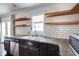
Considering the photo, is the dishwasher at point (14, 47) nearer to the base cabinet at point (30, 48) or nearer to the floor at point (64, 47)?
the base cabinet at point (30, 48)

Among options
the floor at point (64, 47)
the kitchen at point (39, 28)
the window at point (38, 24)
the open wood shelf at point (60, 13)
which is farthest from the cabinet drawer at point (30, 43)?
the open wood shelf at point (60, 13)

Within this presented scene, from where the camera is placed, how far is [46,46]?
1.60 m

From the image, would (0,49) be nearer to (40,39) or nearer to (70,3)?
(40,39)

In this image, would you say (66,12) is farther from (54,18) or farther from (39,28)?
(39,28)

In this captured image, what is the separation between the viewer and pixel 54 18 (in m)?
1.67

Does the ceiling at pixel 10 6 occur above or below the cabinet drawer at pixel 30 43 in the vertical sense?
above

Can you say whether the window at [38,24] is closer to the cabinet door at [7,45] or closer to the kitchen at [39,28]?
the kitchen at [39,28]

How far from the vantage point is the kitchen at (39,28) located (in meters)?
1.60

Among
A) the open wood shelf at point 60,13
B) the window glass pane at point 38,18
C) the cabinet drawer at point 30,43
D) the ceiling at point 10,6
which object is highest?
the ceiling at point 10,6

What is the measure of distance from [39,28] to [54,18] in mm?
275

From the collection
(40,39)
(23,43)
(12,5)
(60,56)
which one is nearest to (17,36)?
(23,43)

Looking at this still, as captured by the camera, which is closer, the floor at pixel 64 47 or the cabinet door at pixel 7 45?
the floor at pixel 64 47

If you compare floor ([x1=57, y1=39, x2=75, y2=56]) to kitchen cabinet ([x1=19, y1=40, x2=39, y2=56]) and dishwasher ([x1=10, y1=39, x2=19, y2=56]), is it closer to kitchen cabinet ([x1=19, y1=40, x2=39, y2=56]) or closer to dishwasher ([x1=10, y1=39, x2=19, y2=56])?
kitchen cabinet ([x1=19, y1=40, x2=39, y2=56])

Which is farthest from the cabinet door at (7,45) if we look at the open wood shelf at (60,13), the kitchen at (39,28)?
the open wood shelf at (60,13)
